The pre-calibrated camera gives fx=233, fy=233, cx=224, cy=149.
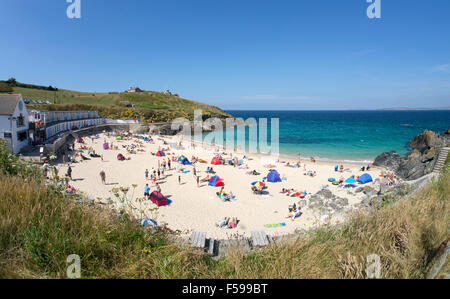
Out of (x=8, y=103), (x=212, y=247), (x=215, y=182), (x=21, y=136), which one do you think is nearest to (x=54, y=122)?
(x=21, y=136)

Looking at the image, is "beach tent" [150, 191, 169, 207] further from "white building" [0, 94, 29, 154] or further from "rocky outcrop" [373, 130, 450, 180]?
"rocky outcrop" [373, 130, 450, 180]

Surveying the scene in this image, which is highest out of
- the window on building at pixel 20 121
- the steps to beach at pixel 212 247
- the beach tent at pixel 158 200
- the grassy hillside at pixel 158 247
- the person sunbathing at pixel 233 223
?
the window on building at pixel 20 121

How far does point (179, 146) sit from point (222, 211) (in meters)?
20.5

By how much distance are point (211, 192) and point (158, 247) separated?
521 inches

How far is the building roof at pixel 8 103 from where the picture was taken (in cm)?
1748

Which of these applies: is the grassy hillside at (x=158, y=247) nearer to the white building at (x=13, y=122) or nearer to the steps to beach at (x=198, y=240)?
the steps to beach at (x=198, y=240)

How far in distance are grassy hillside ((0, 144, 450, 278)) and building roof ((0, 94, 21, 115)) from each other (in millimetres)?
19149

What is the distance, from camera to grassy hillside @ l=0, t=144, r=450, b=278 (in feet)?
8.97

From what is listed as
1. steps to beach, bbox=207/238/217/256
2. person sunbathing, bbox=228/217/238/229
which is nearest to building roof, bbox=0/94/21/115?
person sunbathing, bbox=228/217/238/229

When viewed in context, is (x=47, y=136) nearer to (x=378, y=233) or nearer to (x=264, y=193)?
(x=264, y=193)

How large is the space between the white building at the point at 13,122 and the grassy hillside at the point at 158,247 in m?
18.5

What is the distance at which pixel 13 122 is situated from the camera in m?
17.7

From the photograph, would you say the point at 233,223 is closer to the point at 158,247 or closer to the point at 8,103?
the point at 158,247

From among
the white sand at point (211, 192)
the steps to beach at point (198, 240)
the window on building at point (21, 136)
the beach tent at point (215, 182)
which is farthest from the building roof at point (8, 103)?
the steps to beach at point (198, 240)
